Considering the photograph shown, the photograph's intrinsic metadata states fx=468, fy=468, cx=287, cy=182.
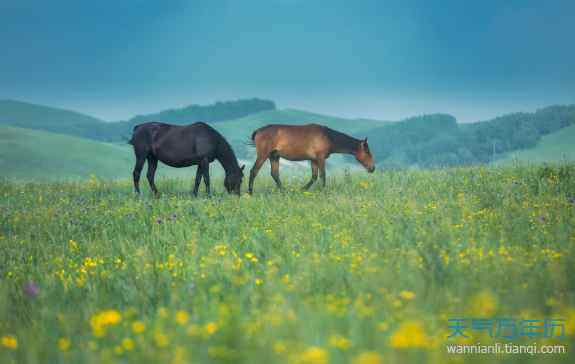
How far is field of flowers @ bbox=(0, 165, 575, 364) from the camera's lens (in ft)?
11.2

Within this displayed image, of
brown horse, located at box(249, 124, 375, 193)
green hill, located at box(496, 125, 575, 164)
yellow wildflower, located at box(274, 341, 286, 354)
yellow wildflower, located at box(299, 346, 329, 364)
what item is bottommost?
yellow wildflower, located at box(274, 341, 286, 354)

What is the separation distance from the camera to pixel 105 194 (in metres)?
15.1

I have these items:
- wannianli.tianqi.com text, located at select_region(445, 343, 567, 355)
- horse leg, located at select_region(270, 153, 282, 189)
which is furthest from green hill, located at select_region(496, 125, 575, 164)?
wannianli.tianqi.com text, located at select_region(445, 343, 567, 355)

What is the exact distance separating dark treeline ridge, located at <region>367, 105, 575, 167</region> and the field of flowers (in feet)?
143

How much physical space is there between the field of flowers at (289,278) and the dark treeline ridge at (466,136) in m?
43.7

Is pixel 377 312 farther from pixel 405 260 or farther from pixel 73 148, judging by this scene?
pixel 73 148

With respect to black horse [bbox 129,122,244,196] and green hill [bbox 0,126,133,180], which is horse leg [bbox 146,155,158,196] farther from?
green hill [bbox 0,126,133,180]

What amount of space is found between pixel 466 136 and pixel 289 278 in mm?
115446

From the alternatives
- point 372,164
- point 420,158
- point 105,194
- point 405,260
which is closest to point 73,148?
point 105,194

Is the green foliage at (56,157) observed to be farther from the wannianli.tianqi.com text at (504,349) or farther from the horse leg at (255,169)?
the wannianli.tianqi.com text at (504,349)

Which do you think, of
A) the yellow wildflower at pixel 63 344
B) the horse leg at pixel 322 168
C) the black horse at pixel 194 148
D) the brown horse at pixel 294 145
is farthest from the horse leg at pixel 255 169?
the yellow wildflower at pixel 63 344

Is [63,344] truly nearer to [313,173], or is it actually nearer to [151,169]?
[313,173]

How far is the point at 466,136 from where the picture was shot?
367ft

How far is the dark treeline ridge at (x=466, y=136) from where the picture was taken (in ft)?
282
